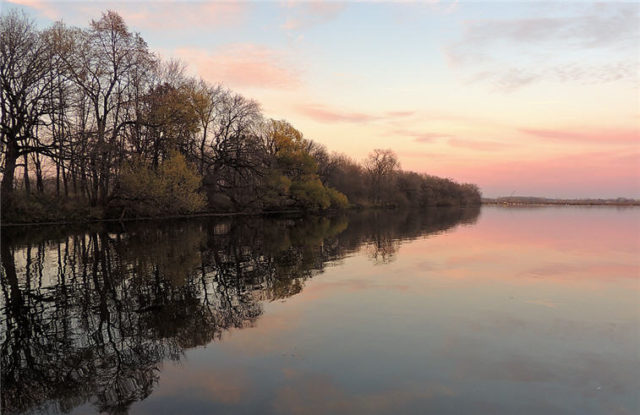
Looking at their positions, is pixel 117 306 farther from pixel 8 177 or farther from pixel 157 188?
pixel 157 188

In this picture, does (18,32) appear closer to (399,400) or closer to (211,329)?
(211,329)

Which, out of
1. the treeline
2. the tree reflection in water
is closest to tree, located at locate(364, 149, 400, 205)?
the treeline

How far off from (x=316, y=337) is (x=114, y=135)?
1433 inches

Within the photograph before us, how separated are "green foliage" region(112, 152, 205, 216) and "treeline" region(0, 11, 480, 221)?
4.2 inches

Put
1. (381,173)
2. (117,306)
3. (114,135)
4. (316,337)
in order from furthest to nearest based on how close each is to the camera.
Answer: (381,173) → (114,135) → (117,306) → (316,337)

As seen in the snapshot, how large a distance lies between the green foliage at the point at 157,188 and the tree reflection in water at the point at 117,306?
17.3m

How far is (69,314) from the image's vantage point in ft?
32.9

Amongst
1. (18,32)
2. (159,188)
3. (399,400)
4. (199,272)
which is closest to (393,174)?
(159,188)

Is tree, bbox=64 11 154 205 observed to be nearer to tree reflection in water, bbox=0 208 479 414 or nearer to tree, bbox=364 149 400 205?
tree reflection in water, bbox=0 208 479 414

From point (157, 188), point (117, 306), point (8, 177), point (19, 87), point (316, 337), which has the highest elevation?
point (19, 87)

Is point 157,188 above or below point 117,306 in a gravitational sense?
above

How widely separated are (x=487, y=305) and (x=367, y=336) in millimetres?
4531

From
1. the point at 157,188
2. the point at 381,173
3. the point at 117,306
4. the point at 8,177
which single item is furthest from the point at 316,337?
the point at 381,173

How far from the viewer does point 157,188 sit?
40.5 metres
